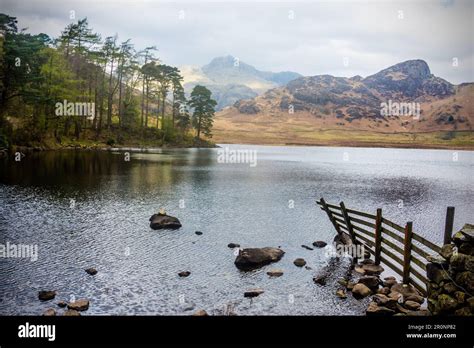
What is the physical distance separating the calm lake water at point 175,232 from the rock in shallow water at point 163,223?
2.55ft

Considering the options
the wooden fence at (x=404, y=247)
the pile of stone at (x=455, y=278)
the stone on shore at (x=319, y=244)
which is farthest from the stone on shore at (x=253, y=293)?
the stone on shore at (x=319, y=244)

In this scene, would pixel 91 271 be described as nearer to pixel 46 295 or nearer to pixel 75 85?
pixel 46 295

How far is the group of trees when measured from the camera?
221 ft

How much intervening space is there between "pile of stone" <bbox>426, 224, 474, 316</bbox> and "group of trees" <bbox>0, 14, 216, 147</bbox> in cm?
7324

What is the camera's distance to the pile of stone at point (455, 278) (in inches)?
467

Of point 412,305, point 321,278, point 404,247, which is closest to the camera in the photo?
point 412,305

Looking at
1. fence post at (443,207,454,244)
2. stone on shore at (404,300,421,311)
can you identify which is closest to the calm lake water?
stone on shore at (404,300,421,311)

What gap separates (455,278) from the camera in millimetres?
12344

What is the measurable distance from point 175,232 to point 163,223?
1.53 m

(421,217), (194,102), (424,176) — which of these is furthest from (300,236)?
(194,102)

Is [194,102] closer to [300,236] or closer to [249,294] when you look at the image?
[300,236]

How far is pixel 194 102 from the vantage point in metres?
141

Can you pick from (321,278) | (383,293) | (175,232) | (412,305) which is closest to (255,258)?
(321,278)

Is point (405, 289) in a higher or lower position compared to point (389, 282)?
higher
